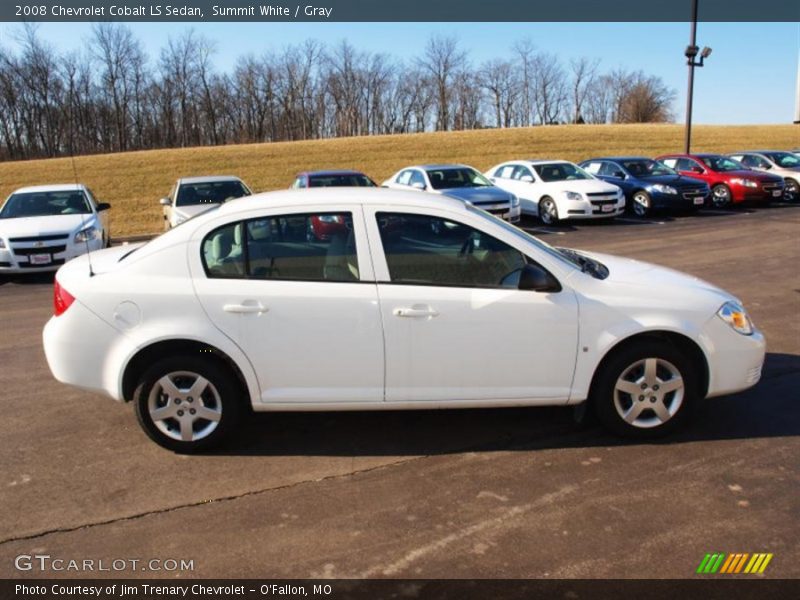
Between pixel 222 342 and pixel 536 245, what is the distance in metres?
2.06

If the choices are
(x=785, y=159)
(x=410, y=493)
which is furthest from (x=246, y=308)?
(x=785, y=159)

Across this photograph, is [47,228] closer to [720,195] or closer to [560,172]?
[560,172]

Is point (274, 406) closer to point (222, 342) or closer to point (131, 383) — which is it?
point (222, 342)

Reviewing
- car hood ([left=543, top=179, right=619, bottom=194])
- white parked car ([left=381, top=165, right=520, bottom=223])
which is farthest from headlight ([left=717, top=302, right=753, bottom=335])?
car hood ([left=543, top=179, right=619, bottom=194])

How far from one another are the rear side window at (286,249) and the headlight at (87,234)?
7878mm

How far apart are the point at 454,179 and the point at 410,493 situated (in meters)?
13.6

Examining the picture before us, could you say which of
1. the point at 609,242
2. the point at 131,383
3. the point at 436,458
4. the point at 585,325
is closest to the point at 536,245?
the point at 585,325

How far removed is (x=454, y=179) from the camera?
1661 centimetres

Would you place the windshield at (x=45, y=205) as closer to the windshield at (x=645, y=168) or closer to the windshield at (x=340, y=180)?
the windshield at (x=340, y=180)

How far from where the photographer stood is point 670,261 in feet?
36.7

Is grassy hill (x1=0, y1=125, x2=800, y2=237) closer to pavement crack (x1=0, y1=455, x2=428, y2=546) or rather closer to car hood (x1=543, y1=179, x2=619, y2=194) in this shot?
car hood (x1=543, y1=179, x2=619, y2=194)

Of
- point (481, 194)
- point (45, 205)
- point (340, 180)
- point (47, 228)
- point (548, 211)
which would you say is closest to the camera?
point (47, 228)

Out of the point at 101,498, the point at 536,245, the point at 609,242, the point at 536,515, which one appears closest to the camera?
the point at 536,515

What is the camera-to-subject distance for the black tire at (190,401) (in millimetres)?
4102
